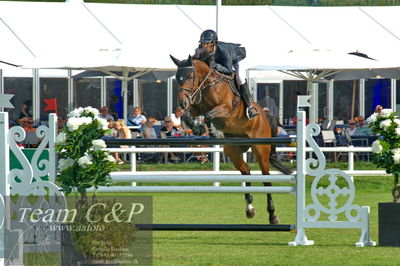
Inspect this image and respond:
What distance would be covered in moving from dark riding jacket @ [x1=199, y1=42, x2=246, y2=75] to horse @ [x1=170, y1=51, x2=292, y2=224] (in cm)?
8

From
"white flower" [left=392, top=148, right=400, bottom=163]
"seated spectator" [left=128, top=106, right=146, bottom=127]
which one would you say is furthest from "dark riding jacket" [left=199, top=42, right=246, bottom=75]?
"seated spectator" [left=128, top=106, right=146, bottom=127]

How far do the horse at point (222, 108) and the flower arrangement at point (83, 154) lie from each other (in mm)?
3902

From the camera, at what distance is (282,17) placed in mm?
26922

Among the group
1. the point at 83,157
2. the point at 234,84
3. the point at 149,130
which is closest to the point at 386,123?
the point at 83,157

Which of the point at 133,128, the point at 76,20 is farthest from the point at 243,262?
the point at 76,20

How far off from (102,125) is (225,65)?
4.83m

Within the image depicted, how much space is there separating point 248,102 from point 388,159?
11.3 feet

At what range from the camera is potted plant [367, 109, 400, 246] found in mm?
9422

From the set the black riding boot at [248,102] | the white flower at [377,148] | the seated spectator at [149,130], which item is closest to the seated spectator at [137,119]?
the seated spectator at [149,130]

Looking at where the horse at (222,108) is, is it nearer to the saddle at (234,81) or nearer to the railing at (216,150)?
the saddle at (234,81)

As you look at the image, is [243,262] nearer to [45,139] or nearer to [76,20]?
Result: [45,139]

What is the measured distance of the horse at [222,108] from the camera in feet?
38.9

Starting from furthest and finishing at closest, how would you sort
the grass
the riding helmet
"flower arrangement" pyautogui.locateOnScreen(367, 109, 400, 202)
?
the riding helmet, "flower arrangement" pyautogui.locateOnScreen(367, 109, 400, 202), the grass

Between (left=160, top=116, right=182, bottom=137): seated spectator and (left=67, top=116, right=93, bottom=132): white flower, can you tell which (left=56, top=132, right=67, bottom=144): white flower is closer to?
(left=67, top=116, right=93, bottom=132): white flower
